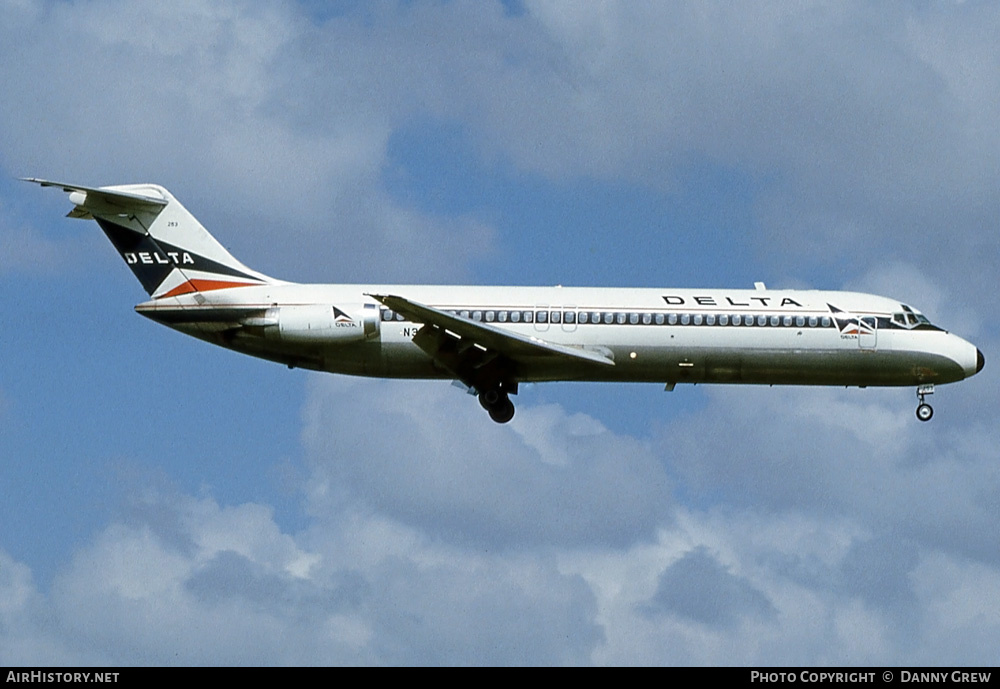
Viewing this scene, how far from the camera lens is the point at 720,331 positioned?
45.0 meters

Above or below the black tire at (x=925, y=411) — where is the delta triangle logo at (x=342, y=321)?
above

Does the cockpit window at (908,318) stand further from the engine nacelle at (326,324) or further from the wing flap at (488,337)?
the engine nacelle at (326,324)

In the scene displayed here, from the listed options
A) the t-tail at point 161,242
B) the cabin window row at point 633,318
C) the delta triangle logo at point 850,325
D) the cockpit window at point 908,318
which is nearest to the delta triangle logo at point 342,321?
the cabin window row at point 633,318

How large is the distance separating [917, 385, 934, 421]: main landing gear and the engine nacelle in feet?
52.2

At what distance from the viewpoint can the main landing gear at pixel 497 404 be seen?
46.0 meters

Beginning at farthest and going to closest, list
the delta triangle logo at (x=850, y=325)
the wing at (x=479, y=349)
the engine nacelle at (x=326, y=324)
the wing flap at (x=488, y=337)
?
the delta triangle logo at (x=850, y=325) → the engine nacelle at (x=326, y=324) → the wing at (x=479, y=349) → the wing flap at (x=488, y=337)

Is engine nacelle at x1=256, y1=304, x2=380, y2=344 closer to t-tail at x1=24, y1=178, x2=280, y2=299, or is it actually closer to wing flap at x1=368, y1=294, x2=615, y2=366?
wing flap at x1=368, y1=294, x2=615, y2=366

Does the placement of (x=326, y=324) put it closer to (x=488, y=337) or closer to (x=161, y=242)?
(x=488, y=337)

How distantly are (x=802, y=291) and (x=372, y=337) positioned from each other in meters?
12.7

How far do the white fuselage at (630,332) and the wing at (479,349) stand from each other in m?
0.31

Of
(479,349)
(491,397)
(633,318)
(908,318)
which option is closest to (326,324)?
(479,349)
